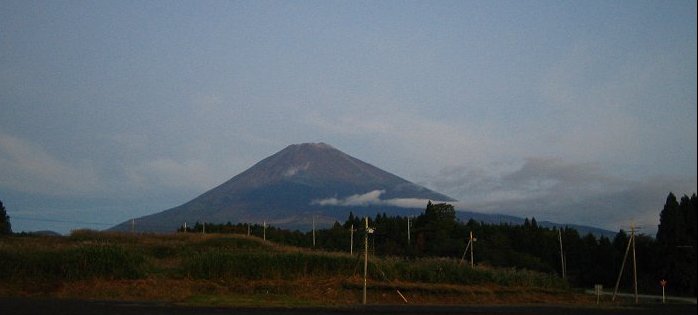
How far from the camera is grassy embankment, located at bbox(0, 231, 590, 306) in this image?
3319 cm

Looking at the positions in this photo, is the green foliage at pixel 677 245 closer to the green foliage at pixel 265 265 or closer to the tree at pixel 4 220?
the green foliage at pixel 265 265

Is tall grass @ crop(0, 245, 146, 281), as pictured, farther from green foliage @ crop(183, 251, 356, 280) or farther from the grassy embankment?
green foliage @ crop(183, 251, 356, 280)

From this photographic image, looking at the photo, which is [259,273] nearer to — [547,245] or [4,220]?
[547,245]

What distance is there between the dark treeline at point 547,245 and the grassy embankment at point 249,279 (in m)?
15.0

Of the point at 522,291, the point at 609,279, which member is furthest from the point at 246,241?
the point at 609,279

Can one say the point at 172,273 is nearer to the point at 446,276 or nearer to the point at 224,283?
the point at 224,283

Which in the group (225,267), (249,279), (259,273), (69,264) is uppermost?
(69,264)

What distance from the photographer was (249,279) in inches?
1501

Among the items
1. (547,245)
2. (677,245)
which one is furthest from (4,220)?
(677,245)

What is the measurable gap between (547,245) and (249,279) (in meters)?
50.3

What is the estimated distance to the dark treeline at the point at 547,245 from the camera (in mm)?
62875

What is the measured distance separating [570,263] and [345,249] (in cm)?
2670

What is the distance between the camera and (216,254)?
39.9 meters

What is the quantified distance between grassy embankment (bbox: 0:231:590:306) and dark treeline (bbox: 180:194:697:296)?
49.3 feet
